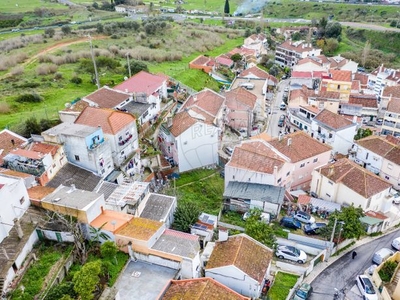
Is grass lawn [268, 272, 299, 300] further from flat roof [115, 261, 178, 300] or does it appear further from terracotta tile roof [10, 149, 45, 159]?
terracotta tile roof [10, 149, 45, 159]

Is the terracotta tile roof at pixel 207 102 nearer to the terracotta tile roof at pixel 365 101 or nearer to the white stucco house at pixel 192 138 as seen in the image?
the white stucco house at pixel 192 138

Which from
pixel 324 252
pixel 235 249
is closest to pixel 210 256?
pixel 235 249

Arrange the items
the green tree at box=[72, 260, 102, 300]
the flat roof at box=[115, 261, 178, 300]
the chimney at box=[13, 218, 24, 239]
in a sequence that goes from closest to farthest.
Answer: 1. the green tree at box=[72, 260, 102, 300]
2. the flat roof at box=[115, 261, 178, 300]
3. the chimney at box=[13, 218, 24, 239]

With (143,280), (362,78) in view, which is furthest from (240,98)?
(143,280)

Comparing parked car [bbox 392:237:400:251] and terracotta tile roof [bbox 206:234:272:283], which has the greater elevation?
terracotta tile roof [bbox 206:234:272:283]

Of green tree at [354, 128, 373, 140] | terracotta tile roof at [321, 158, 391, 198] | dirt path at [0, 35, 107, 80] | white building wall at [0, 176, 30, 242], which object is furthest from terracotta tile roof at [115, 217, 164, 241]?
dirt path at [0, 35, 107, 80]
